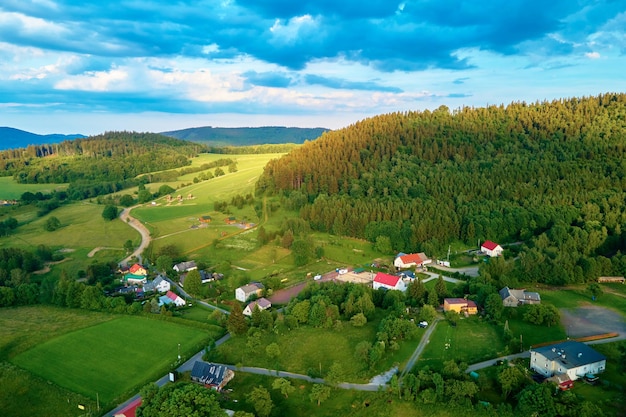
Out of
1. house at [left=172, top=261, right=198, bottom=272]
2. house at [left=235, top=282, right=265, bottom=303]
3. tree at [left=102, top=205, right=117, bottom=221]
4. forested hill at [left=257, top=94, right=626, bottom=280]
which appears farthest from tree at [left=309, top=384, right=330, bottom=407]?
tree at [left=102, top=205, right=117, bottom=221]

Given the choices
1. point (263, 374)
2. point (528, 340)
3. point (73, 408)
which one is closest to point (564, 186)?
point (528, 340)

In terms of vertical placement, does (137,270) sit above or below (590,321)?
above

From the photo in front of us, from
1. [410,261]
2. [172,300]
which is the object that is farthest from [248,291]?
[410,261]

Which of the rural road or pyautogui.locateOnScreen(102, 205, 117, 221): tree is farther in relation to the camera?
pyautogui.locateOnScreen(102, 205, 117, 221): tree

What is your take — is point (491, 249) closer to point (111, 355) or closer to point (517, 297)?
point (517, 297)

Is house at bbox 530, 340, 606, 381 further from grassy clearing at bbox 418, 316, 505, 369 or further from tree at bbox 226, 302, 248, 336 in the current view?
tree at bbox 226, 302, 248, 336

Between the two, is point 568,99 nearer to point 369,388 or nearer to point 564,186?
point 564,186

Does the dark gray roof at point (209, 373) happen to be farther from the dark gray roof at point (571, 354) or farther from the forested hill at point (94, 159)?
the forested hill at point (94, 159)
